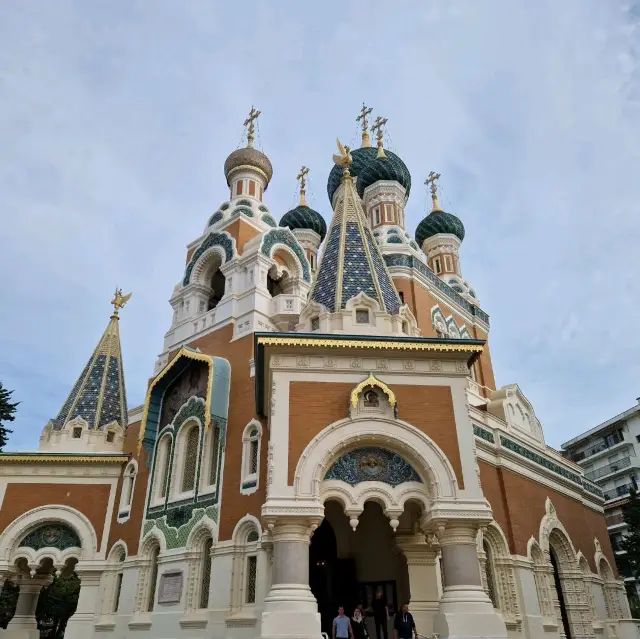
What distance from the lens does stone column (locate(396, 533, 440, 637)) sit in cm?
919

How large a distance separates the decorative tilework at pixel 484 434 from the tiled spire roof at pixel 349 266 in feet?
10.6

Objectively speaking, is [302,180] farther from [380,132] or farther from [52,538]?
[52,538]

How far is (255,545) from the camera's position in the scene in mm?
11273

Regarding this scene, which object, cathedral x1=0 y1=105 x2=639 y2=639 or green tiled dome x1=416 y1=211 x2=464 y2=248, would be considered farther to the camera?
green tiled dome x1=416 y1=211 x2=464 y2=248

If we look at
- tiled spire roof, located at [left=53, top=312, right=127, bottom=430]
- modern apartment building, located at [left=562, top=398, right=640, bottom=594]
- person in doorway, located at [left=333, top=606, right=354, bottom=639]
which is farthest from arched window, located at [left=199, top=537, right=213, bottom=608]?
modern apartment building, located at [left=562, top=398, right=640, bottom=594]

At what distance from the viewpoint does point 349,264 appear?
11336mm

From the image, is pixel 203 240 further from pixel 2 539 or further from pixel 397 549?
pixel 397 549

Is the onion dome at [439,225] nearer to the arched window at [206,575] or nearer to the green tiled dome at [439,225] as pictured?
the green tiled dome at [439,225]

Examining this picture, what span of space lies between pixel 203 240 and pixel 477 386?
28.2 feet

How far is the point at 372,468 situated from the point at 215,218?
1140 cm

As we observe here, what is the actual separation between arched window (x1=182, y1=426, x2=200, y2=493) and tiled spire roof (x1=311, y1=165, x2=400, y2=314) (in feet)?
16.0

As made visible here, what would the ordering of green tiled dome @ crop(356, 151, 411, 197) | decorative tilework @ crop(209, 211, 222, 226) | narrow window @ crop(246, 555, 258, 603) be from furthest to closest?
1. green tiled dome @ crop(356, 151, 411, 197)
2. decorative tilework @ crop(209, 211, 222, 226)
3. narrow window @ crop(246, 555, 258, 603)

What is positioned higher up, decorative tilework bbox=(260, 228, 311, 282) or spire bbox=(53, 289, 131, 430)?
decorative tilework bbox=(260, 228, 311, 282)

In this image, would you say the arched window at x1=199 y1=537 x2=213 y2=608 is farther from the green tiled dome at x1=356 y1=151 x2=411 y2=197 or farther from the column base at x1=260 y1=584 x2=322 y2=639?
the green tiled dome at x1=356 y1=151 x2=411 y2=197
